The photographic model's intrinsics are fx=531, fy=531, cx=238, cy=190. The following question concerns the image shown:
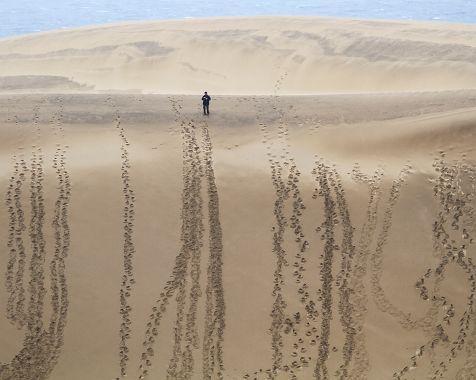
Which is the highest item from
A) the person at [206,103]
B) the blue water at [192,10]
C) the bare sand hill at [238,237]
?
the blue water at [192,10]

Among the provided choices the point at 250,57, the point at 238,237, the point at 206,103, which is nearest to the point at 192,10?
the point at 250,57

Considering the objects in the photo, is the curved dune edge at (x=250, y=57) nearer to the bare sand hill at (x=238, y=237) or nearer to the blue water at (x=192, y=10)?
the bare sand hill at (x=238, y=237)

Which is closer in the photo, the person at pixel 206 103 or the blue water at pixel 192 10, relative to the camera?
the person at pixel 206 103

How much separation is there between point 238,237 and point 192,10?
235ft

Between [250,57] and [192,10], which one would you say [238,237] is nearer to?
[250,57]

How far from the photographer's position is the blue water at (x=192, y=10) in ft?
231

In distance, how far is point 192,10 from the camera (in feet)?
262

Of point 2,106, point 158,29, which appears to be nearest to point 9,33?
point 158,29

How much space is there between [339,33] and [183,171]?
24980 mm

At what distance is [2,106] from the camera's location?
773 inches

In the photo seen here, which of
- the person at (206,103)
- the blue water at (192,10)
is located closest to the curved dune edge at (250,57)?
the person at (206,103)

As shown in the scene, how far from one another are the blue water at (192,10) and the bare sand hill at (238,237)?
2132 inches

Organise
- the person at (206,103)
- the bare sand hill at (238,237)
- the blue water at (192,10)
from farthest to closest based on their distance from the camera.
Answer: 1. the blue water at (192,10)
2. the person at (206,103)
3. the bare sand hill at (238,237)

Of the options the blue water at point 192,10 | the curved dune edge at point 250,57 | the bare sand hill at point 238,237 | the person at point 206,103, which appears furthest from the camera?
the blue water at point 192,10
